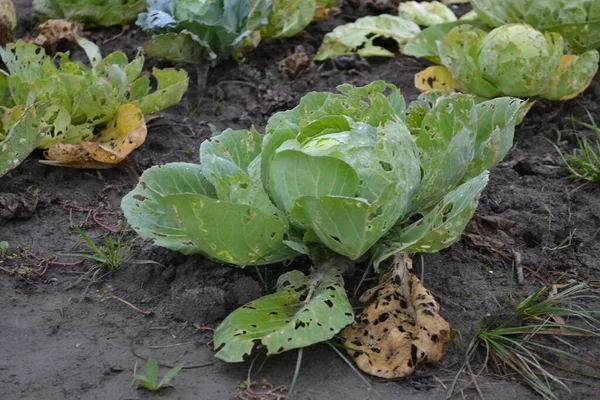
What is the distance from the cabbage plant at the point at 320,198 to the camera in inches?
99.3

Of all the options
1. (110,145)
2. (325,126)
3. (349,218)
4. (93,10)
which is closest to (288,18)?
(93,10)

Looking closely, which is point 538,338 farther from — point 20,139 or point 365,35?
point 365,35

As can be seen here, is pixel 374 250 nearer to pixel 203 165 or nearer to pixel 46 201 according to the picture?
pixel 203 165

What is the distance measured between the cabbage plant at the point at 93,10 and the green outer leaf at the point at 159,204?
7.77 ft

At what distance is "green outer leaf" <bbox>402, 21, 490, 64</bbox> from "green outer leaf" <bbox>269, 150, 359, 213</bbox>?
2.32m

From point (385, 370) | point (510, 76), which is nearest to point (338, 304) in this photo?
point (385, 370)

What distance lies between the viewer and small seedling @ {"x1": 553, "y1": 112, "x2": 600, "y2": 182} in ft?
12.1

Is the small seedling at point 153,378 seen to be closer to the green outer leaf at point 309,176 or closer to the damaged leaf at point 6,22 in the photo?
the green outer leaf at point 309,176

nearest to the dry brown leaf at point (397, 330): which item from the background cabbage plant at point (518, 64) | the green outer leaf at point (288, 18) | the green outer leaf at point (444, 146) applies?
the green outer leaf at point (444, 146)

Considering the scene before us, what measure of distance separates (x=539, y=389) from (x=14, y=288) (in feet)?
6.30

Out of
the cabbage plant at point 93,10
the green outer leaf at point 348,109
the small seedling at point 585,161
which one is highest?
the green outer leaf at point 348,109

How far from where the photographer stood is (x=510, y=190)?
369 centimetres

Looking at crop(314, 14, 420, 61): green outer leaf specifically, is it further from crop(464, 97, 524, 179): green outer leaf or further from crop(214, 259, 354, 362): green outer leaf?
crop(214, 259, 354, 362): green outer leaf

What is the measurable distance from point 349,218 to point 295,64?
242 centimetres
